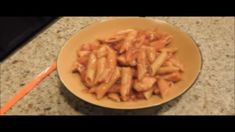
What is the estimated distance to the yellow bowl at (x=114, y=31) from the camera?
2.44 feet

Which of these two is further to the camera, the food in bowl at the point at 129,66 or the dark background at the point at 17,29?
the dark background at the point at 17,29

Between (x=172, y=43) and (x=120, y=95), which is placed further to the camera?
(x=172, y=43)

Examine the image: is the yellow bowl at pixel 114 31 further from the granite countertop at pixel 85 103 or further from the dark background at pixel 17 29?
the dark background at pixel 17 29

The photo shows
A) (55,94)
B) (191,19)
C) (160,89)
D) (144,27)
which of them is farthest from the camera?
(191,19)

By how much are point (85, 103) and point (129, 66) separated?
0.13 metres

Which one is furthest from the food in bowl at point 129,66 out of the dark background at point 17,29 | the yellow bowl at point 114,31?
the dark background at point 17,29

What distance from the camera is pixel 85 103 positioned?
825 mm

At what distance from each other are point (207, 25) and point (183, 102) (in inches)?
13.0

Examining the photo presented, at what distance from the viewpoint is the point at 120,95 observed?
2.51 feet

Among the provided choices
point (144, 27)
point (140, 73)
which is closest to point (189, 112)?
point (140, 73)

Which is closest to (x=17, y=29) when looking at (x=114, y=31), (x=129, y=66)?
(x=114, y=31)

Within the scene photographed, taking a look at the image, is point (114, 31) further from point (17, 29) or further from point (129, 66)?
point (17, 29)

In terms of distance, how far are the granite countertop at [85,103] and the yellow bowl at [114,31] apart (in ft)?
0.19

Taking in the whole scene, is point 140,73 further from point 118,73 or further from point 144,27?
point 144,27
